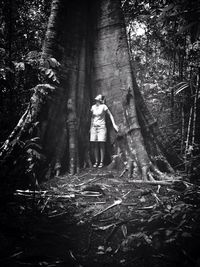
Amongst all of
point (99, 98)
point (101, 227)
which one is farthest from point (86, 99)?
point (101, 227)

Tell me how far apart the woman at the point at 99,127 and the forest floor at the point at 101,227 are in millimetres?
1769

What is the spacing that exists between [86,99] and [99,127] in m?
0.85

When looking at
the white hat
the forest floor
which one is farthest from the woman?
the forest floor

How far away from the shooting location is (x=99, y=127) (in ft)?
18.4

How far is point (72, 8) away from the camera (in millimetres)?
5484

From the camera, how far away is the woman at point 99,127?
5.51 metres

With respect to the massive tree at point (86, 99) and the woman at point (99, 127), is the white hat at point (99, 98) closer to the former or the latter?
the woman at point (99, 127)

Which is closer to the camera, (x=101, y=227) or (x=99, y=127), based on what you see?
(x=101, y=227)

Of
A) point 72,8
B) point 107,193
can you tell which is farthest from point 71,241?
point 72,8

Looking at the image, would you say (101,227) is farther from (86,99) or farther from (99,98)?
(86,99)

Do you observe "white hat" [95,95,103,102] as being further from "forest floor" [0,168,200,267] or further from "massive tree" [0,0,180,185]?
"forest floor" [0,168,200,267]

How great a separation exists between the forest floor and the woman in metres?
1.77

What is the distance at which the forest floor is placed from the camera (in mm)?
2094

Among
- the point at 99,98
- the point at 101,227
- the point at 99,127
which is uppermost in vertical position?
the point at 99,98
